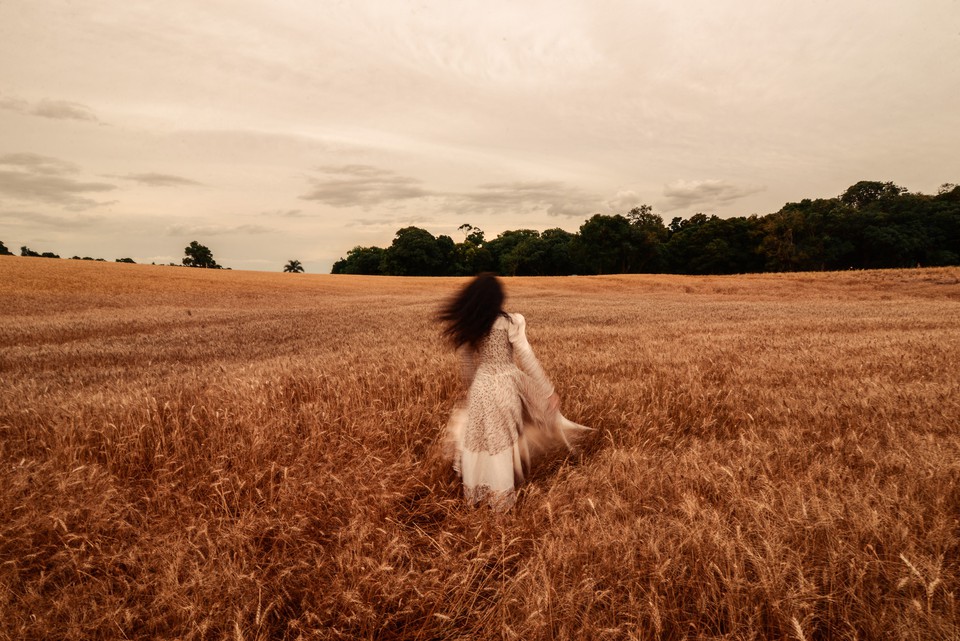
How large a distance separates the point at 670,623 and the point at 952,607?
1028 mm

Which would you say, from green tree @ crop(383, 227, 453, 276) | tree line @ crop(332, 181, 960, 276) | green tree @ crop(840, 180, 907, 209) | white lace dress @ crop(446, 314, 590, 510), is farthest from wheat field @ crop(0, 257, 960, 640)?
green tree @ crop(840, 180, 907, 209)

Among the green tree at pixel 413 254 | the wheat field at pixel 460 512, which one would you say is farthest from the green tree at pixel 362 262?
the wheat field at pixel 460 512

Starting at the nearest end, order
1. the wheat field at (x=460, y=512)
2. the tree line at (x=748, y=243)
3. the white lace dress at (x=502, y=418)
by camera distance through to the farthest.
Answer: the wheat field at (x=460, y=512) → the white lace dress at (x=502, y=418) → the tree line at (x=748, y=243)

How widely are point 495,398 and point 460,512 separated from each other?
89 cm

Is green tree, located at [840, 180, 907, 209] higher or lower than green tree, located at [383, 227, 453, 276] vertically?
higher

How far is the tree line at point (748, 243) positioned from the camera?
66.9 metres

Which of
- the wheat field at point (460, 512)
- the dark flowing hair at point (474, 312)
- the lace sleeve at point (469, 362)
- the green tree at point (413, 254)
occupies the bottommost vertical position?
the wheat field at point (460, 512)

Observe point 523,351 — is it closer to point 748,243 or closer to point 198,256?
point 748,243

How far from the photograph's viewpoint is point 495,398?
11.7 ft

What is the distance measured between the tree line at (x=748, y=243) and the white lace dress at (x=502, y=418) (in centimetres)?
7537

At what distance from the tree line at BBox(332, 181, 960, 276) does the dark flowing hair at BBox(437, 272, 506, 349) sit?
2969 inches

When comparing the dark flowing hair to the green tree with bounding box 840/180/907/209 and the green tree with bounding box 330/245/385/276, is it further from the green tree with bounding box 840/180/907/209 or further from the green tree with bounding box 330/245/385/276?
the green tree with bounding box 840/180/907/209

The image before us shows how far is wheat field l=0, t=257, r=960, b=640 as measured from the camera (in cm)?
196

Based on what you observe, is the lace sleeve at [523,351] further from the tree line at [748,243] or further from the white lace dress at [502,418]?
the tree line at [748,243]
